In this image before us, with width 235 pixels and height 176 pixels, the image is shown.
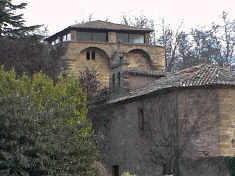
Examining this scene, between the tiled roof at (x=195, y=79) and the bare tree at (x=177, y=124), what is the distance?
20.6 inches

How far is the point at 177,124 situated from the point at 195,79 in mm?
2482

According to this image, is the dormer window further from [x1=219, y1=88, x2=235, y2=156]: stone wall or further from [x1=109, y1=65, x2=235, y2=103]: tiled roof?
[x1=219, y1=88, x2=235, y2=156]: stone wall

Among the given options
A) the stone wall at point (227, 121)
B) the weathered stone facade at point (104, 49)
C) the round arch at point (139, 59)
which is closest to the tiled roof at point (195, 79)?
the stone wall at point (227, 121)

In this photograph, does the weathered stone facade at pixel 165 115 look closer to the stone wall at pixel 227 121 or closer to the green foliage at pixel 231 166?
the stone wall at pixel 227 121

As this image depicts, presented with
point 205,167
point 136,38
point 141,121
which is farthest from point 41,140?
point 136,38

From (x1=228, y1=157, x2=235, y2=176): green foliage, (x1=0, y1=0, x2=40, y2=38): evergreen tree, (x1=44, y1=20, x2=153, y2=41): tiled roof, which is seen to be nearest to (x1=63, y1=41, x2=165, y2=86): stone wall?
(x1=44, y1=20, x2=153, y2=41): tiled roof

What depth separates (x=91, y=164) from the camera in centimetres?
2209

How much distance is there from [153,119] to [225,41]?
76.3 ft

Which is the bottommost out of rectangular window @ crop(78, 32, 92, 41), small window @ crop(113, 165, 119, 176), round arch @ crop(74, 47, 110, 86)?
small window @ crop(113, 165, 119, 176)

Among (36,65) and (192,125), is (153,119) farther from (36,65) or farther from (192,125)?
(36,65)

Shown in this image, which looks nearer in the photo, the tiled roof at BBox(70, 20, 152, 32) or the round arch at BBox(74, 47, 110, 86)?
the tiled roof at BBox(70, 20, 152, 32)

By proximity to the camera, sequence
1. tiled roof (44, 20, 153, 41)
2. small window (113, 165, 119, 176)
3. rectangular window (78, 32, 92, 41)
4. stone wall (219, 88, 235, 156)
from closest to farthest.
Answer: stone wall (219, 88, 235, 156)
small window (113, 165, 119, 176)
tiled roof (44, 20, 153, 41)
rectangular window (78, 32, 92, 41)

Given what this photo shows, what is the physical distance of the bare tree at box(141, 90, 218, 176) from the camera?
1127 inches

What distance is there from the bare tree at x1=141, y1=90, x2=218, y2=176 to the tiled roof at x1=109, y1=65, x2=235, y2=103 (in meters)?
0.52
